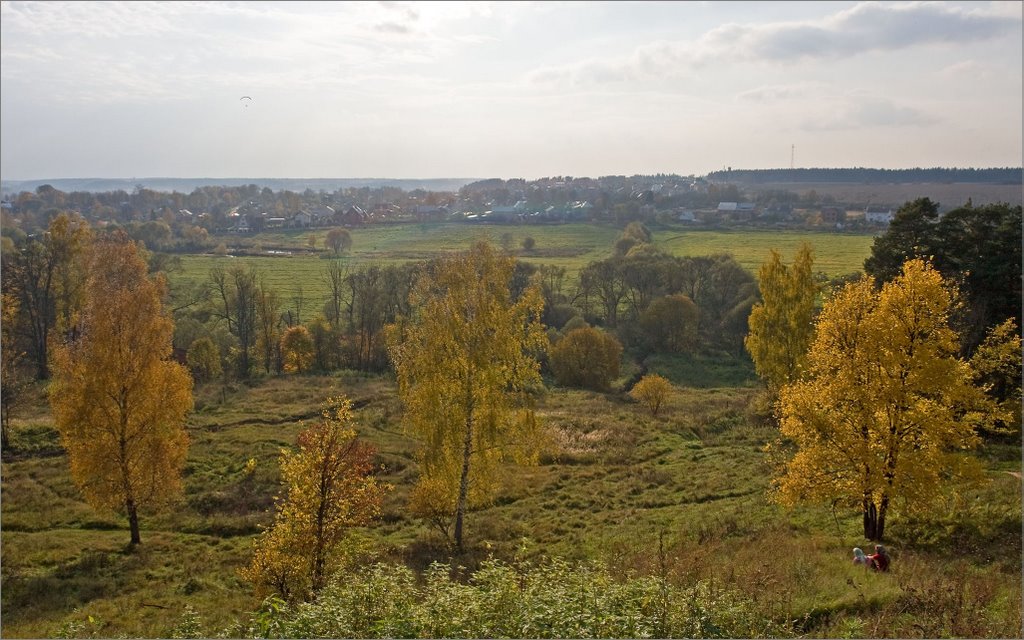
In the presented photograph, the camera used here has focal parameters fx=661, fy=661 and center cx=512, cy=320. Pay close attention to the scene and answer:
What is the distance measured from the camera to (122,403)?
2095 cm

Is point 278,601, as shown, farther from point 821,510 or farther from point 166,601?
point 821,510

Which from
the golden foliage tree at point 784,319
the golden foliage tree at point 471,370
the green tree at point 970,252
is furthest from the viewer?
the golden foliage tree at point 784,319

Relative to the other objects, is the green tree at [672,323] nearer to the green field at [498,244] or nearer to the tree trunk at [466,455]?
the green field at [498,244]

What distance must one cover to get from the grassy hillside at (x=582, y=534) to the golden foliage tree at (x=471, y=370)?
282 centimetres

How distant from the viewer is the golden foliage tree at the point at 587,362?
52500mm

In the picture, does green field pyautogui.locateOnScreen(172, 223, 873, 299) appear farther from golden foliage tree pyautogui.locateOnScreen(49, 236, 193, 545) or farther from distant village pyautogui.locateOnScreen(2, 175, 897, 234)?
golden foliage tree pyautogui.locateOnScreen(49, 236, 193, 545)

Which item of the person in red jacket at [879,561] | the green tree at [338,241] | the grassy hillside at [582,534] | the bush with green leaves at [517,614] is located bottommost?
the grassy hillside at [582,534]

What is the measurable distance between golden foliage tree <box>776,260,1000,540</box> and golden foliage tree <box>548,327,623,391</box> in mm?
35419

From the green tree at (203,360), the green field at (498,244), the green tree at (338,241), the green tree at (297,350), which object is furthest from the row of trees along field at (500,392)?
the green tree at (338,241)

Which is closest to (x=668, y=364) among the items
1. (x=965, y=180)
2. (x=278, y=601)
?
(x=278, y=601)

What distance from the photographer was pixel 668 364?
60.2 meters

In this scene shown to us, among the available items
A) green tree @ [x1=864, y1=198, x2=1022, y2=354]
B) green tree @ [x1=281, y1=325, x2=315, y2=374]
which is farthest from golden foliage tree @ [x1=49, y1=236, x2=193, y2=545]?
green tree @ [x1=281, y1=325, x2=315, y2=374]

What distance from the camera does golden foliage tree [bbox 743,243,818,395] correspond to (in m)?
33.1

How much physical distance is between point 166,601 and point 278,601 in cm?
811
